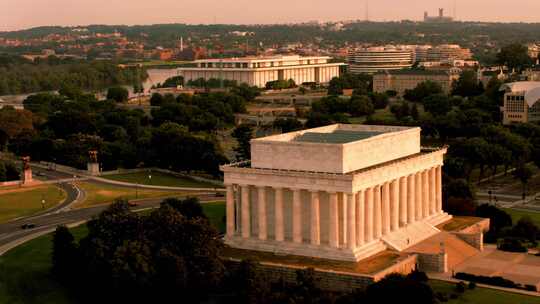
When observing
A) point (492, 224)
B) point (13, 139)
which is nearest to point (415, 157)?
point (492, 224)

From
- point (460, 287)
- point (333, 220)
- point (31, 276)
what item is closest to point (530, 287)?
point (460, 287)

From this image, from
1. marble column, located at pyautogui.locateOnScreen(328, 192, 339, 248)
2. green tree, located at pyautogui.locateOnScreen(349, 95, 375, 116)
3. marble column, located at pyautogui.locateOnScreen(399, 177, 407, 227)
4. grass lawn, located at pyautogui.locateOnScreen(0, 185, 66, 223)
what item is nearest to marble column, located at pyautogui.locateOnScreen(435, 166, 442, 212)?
marble column, located at pyautogui.locateOnScreen(399, 177, 407, 227)

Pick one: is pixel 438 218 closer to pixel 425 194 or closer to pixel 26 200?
pixel 425 194

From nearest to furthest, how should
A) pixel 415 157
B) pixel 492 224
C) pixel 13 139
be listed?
pixel 415 157 < pixel 492 224 < pixel 13 139

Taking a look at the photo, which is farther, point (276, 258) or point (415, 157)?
point (415, 157)

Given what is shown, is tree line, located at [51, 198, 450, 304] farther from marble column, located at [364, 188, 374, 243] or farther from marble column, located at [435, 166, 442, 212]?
marble column, located at [435, 166, 442, 212]

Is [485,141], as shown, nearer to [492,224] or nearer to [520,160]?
[520,160]
